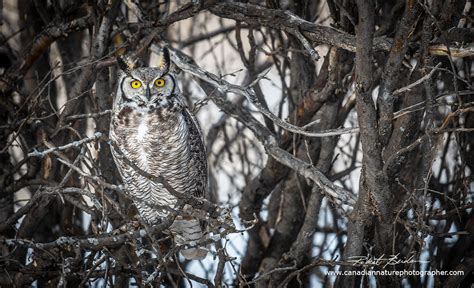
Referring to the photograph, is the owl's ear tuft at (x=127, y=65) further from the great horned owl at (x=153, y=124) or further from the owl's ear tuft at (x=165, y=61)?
the owl's ear tuft at (x=165, y=61)

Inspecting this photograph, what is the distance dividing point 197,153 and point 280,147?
1.72 ft

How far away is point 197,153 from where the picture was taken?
353 cm

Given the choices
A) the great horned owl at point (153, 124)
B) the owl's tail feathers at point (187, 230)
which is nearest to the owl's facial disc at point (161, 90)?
the great horned owl at point (153, 124)

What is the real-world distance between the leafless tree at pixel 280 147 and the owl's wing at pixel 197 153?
0.08 meters

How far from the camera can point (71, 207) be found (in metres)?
3.95

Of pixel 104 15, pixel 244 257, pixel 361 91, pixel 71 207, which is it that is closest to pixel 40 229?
pixel 71 207

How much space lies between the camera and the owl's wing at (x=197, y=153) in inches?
135

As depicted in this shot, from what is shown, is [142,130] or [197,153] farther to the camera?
[197,153]

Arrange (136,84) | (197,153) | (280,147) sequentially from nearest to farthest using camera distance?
1. (136,84)
2. (197,153)
3. (280,147)

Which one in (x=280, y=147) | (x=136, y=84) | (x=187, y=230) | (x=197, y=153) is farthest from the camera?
(x=187, y=230)

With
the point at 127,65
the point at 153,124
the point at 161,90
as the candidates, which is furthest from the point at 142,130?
the point at 127,65

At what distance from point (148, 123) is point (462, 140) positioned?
6.39 ft

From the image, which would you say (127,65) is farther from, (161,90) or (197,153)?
(197,153)

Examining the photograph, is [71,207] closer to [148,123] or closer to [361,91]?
[148,123]
